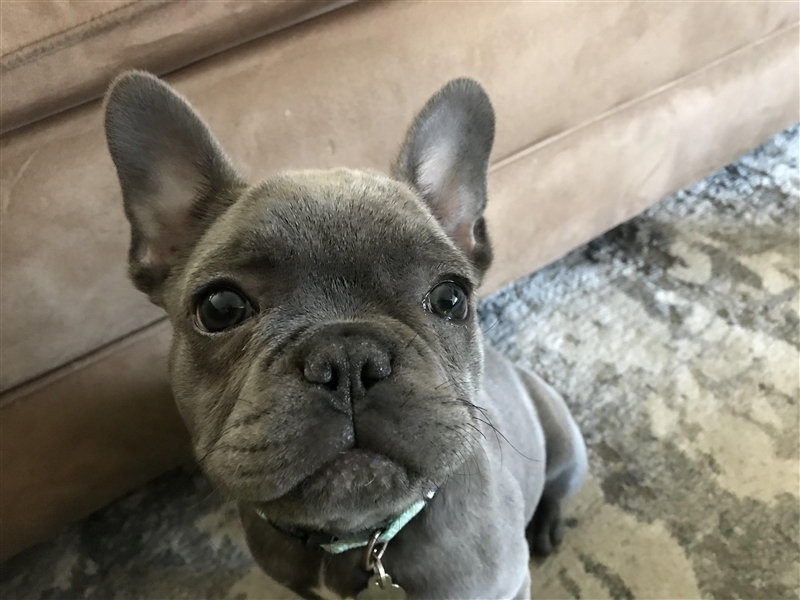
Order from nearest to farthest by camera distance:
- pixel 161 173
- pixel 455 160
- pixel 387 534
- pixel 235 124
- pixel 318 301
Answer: pixel 318 301, pixel 387 534, pixel 161 173, pixel 455 160, pixel 235 124

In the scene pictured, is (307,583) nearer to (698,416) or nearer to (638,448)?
(638,448)

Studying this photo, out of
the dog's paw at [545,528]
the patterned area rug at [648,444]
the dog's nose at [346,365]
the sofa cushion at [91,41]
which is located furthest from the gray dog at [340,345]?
the patterned area rug at [648,444]

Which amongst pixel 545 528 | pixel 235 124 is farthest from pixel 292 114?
pixel 545 528

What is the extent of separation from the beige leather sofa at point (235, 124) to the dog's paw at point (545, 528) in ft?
2.59

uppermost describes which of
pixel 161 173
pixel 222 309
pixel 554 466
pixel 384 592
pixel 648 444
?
pixel 161 173

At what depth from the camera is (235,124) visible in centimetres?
155

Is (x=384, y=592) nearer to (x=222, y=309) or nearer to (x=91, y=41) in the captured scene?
(x=222, y=309)

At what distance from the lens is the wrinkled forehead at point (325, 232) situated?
1072 millimetres

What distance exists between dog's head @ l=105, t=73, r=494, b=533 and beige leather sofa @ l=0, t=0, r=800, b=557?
0.87 ft

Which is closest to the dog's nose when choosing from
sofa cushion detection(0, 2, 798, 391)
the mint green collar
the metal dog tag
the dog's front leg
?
the mint green collar

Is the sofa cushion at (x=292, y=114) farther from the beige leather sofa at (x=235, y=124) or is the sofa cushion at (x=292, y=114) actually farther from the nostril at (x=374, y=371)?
the nostril at (x=374, y=371)

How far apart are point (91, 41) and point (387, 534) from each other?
3.64 feet

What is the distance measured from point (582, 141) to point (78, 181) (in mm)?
1524

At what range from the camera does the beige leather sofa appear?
139 cm
